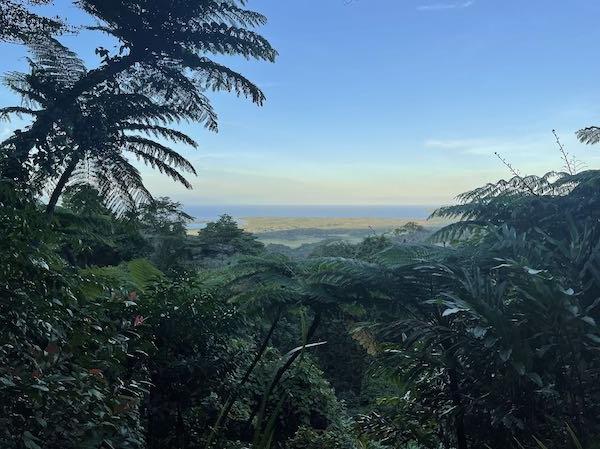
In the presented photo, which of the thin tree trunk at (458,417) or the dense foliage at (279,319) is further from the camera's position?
the thin tree trunk at (458,417)

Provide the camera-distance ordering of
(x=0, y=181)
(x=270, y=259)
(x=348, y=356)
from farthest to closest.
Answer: (x=348, y=356) < (x=270, y=259) < (x=0, y=181)

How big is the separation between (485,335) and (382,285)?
0.89 metres

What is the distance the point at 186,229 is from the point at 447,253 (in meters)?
13.1

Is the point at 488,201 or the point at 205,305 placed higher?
the point at 488,201

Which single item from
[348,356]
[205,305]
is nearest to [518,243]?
[205,305]

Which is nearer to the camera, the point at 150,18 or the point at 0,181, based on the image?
the point at 0,181

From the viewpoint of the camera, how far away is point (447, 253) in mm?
3346

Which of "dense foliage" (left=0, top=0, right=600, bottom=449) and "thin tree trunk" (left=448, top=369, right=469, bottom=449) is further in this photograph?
"thin tree trunk" (left=448, top=369, right=469, bottom=449)

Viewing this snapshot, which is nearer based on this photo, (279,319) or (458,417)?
(458,417)

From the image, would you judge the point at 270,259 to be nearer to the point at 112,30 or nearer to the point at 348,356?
the point at 112,30

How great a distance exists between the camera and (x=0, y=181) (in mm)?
2219

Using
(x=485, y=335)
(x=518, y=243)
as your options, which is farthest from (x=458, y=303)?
(x=518, y=243)

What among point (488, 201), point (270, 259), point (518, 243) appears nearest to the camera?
point (518, 243)

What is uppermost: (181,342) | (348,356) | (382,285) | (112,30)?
(112,30)
